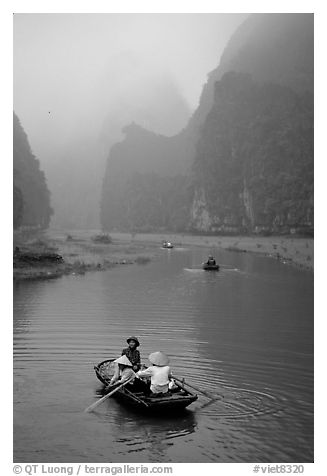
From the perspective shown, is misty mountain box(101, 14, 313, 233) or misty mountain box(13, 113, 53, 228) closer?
misty mountain box(101, 14, 313, 233)

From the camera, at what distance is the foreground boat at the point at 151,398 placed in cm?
684

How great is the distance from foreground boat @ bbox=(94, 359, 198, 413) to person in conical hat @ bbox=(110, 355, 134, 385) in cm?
15

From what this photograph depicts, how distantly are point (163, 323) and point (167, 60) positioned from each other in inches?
272

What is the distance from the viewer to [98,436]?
646cm

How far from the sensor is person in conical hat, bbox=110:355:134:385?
7.66 meters

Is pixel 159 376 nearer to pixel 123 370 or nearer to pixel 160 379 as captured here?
pixel 160 379

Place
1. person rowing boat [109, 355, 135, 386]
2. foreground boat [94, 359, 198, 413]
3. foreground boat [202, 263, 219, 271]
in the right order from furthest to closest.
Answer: foreground boat [202, 263, 219, 271]
person rowing boat [109, 355, 135, 386]
foreground boat [94, 359, 198, 413]

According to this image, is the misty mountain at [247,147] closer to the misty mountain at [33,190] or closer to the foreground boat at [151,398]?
the foreground boat at [151,398]

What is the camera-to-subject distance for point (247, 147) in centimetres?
6450

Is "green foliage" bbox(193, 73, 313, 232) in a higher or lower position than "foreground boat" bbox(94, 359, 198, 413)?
higher

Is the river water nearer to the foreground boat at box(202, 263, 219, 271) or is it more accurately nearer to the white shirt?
the white shirt

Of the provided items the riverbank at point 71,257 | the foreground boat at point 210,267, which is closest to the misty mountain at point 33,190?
the riverbank at point 71,257

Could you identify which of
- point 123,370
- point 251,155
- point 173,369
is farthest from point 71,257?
point 251,155

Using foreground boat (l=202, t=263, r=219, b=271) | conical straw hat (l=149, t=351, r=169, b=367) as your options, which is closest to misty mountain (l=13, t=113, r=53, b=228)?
foreground boat (l=202, t=263, r=219, b=271)
